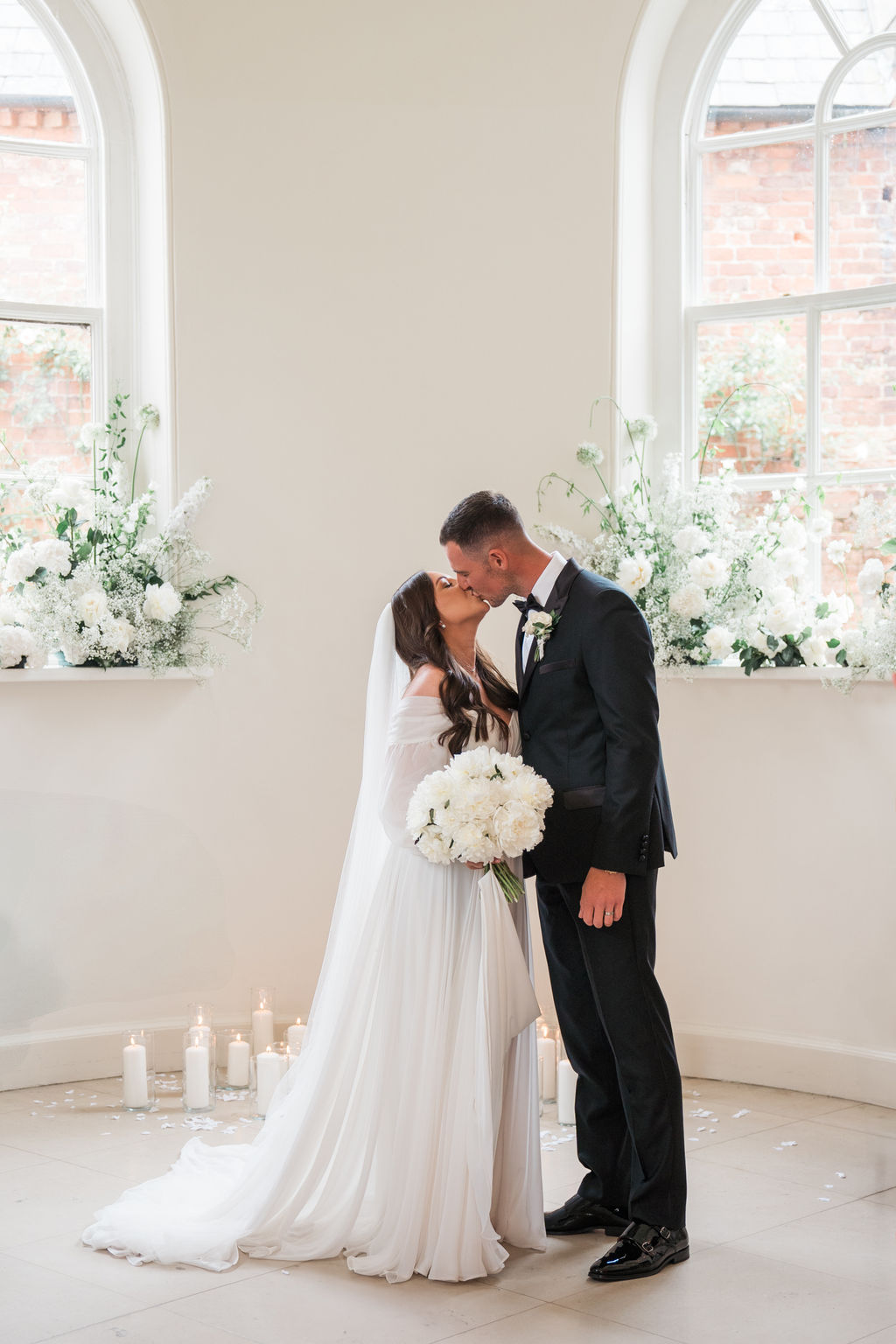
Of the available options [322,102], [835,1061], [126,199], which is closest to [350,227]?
[322,102]

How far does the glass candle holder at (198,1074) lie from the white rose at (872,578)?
253 cm

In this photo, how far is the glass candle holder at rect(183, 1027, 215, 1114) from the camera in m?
4.28

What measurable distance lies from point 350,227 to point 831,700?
2334 mm

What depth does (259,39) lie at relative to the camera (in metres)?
4.75

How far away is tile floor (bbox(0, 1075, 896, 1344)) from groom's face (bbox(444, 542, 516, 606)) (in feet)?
5.04

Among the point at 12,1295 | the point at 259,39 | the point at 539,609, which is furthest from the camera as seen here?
the point at 259,39

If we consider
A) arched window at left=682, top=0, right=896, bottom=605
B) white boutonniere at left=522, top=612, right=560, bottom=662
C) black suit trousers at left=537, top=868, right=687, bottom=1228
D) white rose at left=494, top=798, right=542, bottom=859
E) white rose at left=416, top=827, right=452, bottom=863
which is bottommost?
black suit trousers at left=537, top=868, right=687, bottom=1228

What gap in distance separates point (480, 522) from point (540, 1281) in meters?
1.70

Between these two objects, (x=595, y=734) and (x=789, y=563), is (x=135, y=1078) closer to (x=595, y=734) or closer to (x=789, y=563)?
(x=595, y=734)

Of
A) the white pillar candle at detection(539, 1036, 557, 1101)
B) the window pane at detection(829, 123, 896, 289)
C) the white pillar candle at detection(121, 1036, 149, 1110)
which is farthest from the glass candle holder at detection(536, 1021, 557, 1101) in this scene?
the window pane at detection(829, 123, 896, 289)

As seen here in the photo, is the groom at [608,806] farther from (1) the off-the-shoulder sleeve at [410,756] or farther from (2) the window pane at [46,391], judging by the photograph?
(2) the window pane at [46,391]

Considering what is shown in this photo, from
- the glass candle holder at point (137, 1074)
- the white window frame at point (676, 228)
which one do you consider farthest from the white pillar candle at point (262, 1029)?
the white window frame at point (676, 228)

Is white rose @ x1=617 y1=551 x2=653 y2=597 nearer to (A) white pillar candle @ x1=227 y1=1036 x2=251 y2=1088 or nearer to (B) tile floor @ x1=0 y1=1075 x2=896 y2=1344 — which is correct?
(B) tile floor @ x1=0 y1=1075 x2=896 y2=1344

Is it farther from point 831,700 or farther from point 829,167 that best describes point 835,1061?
point 829,167
